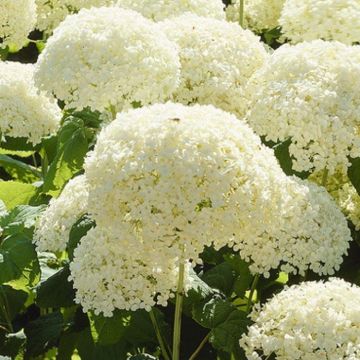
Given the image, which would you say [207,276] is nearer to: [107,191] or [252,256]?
[252,256]

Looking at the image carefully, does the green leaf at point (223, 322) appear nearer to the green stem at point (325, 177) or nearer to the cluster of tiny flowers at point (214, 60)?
the green stem at point (325, 177)

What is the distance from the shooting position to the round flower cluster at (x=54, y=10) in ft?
18.3

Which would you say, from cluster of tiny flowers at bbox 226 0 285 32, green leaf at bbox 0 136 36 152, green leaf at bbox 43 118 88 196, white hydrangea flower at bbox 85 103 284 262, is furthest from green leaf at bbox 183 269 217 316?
cluster of tiny flowers at bbox 226 0 285 32

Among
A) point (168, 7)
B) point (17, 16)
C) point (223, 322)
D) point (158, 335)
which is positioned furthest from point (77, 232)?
point (17, 16)

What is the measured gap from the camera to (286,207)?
11.1 ft

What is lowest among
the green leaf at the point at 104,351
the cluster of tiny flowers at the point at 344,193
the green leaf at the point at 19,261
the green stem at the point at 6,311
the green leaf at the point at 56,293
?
the green stem at the point at 6,311

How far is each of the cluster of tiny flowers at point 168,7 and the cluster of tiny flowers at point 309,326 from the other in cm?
197

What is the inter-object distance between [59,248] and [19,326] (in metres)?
1.29

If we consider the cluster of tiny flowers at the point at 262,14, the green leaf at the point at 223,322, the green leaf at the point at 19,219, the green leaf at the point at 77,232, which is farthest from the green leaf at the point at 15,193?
the cluster of tiny flowers at the point at 262,14

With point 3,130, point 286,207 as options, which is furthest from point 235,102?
point 3,130

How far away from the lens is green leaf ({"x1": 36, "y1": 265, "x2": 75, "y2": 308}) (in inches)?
147

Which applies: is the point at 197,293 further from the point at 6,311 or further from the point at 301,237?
the point at 6,311

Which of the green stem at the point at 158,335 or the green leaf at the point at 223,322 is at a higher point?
the green leaf at the point at 223,322

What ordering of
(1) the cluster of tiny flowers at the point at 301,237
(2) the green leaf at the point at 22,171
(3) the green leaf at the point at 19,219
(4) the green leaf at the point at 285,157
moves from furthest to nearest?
1. (2) the green leaf at the point at 22,171
2. (4) the green leaf at the point at 285,157
3. (3) the green leaf at the point at 19,219
4. (1) the cluster of tiny flowers at the point at 301,237
